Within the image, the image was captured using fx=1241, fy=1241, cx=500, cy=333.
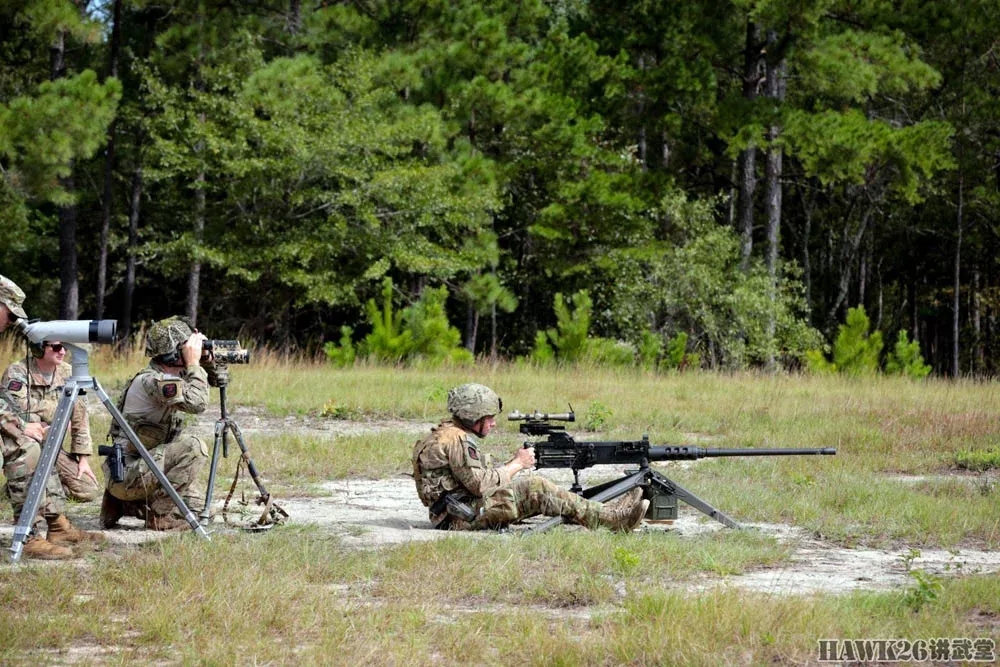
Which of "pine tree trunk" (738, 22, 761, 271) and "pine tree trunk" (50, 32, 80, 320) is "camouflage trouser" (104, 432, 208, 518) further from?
"pine tree trunk" (738, 22, 761, 271)

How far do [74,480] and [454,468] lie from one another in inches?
129

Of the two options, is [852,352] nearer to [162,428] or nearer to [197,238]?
[197,238]

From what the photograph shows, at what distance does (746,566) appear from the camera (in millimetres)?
7812

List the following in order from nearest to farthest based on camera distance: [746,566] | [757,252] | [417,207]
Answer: [746,566] → [417,207] → [757,252]

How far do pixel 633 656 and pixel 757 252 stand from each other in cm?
3304

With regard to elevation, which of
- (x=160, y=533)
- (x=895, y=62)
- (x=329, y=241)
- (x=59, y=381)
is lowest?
(x=160, y=533)

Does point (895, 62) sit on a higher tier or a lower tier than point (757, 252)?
higher

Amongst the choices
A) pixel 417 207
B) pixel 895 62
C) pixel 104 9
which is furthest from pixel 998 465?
pixel 104 9

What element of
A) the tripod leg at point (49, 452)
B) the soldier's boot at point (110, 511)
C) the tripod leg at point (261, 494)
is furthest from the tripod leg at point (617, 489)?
the tripod leg at point (49, 452)

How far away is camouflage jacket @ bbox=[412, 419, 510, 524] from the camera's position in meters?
8.47

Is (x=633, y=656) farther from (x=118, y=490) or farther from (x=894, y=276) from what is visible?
(x=894, y=276)

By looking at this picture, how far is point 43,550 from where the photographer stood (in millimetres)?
7562

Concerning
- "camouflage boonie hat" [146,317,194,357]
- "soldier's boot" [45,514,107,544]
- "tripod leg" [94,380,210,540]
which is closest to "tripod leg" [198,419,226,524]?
"tripod leg" [94,380,210,540]

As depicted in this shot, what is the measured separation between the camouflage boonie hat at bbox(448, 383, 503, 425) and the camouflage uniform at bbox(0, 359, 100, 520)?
256 cm
